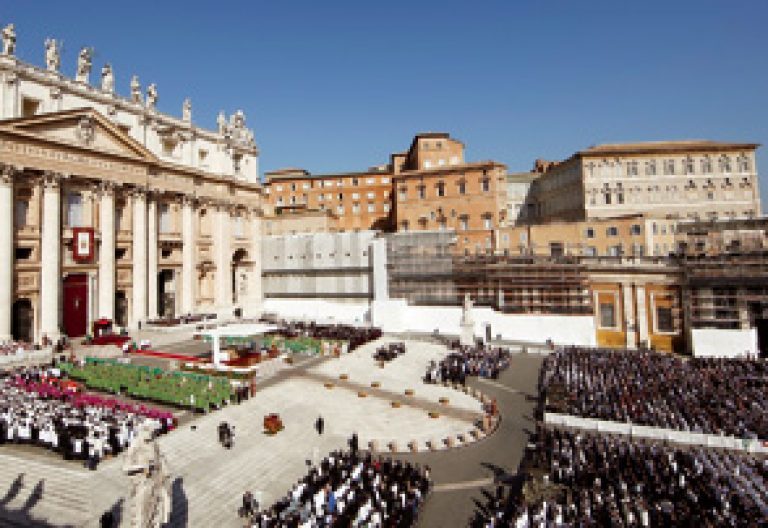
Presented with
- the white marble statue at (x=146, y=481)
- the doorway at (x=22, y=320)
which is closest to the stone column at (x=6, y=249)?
the doorway at (x=22, y=320)

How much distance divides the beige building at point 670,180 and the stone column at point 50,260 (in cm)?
5009

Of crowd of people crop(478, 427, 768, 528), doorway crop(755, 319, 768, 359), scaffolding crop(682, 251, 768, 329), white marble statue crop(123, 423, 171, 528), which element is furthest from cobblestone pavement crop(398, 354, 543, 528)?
doorway crop(755, 319, 768, 359)

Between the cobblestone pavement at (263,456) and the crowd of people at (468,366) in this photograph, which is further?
the crowd of people at (468,366)

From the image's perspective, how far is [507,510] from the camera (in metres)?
11.7

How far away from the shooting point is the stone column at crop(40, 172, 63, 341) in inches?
1183

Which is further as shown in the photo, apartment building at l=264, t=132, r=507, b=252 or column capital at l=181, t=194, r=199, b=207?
apartment building at l=264, t=132, r=507, b=252

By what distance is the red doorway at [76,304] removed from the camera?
3218 centimetres

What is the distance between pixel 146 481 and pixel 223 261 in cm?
4070

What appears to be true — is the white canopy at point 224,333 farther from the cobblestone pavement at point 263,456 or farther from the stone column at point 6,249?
the stone column at point 6,249

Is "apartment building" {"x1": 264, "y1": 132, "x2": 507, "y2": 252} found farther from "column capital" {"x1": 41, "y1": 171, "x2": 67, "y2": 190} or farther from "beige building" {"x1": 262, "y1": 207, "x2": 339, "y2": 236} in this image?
"column capital" {"x1": 41, "y1": 171, "x2": 67, "y2": 190}

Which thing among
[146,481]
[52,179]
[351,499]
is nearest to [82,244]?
[52,179]

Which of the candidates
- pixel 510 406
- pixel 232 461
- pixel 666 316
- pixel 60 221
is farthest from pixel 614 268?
pixel 60 221

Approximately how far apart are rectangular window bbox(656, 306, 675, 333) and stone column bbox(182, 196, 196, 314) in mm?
42848

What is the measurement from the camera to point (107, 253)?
1356 inches
